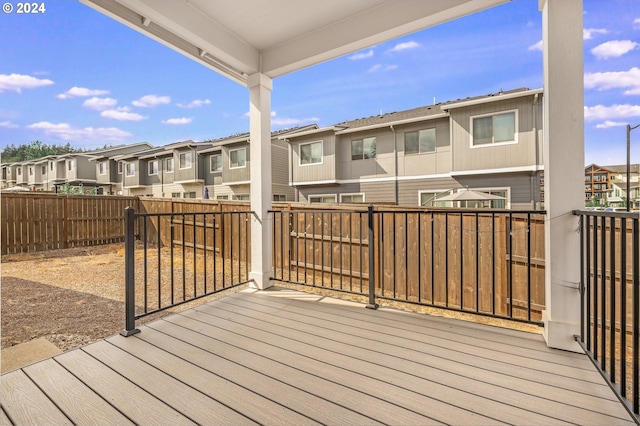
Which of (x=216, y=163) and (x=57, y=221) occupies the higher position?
(x=216, y=163)

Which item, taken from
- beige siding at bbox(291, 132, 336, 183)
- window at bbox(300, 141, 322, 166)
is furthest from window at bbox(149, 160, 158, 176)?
window at bbox(300, 141, 322, 166)

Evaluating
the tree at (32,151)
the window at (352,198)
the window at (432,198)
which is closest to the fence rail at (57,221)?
the window at (352,198)

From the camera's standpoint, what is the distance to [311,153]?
37.8 ft

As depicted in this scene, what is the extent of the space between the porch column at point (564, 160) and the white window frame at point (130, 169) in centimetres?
1977

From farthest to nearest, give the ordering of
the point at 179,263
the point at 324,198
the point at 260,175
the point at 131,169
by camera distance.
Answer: the point at 131,169
the point at 324,198
the point at 179,263
the point at 260,175

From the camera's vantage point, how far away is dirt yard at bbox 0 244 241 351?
2625 mm

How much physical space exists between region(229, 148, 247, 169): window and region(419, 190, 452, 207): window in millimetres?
8066

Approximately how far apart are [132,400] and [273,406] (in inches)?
27.0

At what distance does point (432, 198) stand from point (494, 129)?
266cm

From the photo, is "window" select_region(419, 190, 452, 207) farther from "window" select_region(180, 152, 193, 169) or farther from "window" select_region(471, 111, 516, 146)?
"window" select_region(180, 152, 193, 169)

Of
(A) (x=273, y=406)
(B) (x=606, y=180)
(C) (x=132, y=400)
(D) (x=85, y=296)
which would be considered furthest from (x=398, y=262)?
(B) (x=606, y=180)

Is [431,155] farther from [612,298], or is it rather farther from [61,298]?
[61,298]

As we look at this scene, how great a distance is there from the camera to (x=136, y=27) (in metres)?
2.28

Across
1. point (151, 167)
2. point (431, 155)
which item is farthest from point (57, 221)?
point (151, 167)
